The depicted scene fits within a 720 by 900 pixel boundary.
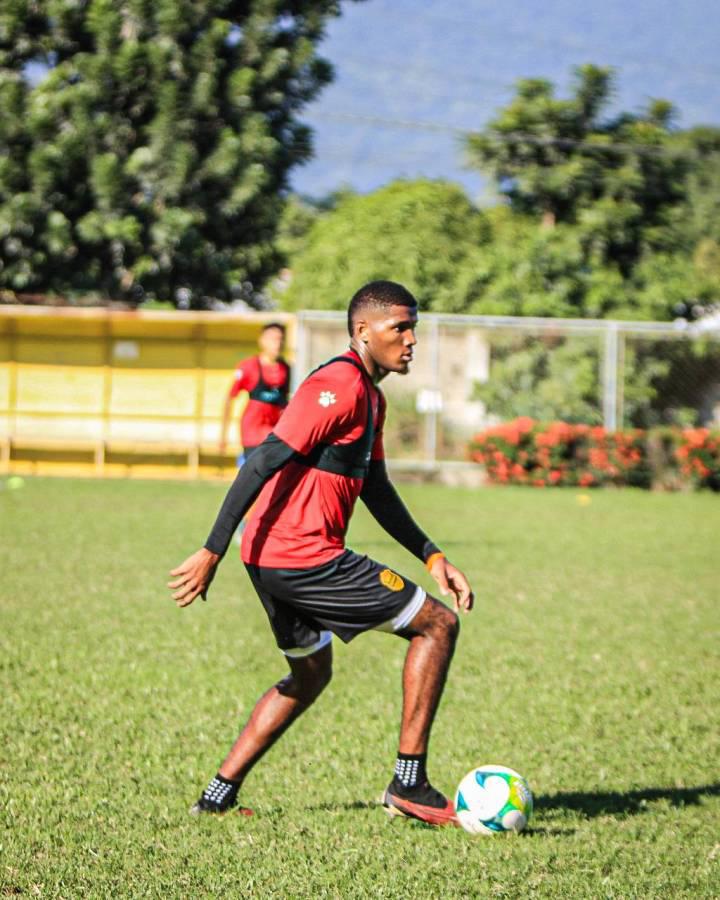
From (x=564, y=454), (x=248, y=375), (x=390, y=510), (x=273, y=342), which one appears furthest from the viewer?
(x=564, y=454)

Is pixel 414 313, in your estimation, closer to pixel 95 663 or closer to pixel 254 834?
pixel 254 834

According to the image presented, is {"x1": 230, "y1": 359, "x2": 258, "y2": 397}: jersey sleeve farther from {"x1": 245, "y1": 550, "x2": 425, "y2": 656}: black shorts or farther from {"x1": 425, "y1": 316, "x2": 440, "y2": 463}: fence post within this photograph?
{"x1": 425, "y1": 316, "x2": 440, "y2": 463}: fence post

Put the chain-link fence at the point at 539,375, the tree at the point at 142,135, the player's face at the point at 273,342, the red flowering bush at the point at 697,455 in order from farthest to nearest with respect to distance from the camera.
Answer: the tree at the point at 142,135 < the chain-link fence at the point at 539,375 < the red flowering bush at the point at 697,455 < the player's face at the point at 273,342

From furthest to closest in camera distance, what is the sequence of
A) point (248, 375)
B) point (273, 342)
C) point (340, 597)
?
point (248, 375)
point (273, 342)
point (340, 597)

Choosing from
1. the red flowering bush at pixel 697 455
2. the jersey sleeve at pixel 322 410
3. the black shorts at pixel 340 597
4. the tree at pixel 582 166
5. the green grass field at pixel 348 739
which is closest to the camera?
the green grass field at pixel 348 739

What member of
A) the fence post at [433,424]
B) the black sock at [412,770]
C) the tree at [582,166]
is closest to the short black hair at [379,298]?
the black sock at [412,770]

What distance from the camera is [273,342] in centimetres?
1206

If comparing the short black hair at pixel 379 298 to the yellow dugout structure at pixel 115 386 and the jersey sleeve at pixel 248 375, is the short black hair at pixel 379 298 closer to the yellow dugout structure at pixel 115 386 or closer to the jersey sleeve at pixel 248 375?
the jersey sleeve at pixel 248 375

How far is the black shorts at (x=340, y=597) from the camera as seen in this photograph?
174 inches

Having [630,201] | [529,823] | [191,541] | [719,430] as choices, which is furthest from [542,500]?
[630,201]

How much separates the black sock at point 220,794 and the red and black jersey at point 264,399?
770cm

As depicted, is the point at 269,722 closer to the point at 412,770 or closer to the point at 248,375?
the point at 412,770

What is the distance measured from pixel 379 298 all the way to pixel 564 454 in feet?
59.4

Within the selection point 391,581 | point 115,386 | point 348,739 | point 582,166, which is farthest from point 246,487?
point 582,166
